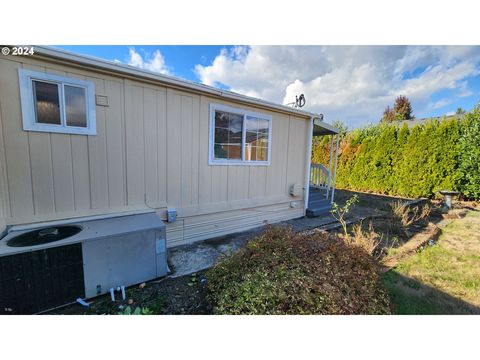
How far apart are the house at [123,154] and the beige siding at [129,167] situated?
0.01 m

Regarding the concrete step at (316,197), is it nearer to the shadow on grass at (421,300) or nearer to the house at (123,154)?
the house at (123,154)

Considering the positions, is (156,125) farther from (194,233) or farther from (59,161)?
(194,233)

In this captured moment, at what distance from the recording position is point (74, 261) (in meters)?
1.89

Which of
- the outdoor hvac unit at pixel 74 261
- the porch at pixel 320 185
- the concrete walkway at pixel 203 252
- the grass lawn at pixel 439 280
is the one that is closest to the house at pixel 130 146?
the concrete walkway at pixel 203 252

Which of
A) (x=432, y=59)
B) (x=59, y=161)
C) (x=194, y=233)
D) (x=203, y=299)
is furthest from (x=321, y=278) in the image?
(x=432, y=59)

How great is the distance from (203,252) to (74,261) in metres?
1.70

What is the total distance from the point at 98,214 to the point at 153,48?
94.0 inches

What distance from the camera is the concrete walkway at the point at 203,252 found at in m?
2.73

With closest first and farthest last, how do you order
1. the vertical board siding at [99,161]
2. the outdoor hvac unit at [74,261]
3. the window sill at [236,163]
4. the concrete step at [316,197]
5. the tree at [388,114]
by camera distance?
the outdoor hvac unit at [74,261] < the vertical board siding at [99,161] < the window sill at [236,163] < the concrete step at [316,197] < the tree at [388,114]

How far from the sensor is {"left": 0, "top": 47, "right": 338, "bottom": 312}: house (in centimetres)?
221

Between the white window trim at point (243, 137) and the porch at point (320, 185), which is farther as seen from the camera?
the porch at point (320, 185)

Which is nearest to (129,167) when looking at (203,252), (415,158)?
(203,252)

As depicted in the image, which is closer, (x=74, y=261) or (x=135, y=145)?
(x=74, y=261)

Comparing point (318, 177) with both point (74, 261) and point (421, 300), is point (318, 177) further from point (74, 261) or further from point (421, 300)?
point (74, 261)
